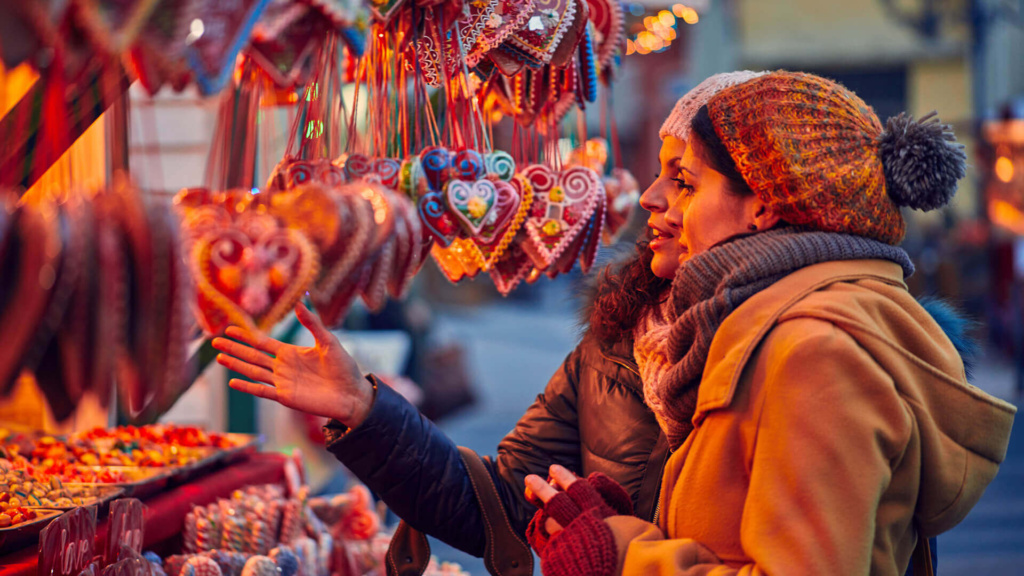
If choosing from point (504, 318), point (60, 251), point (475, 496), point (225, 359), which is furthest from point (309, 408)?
point (504, 318)

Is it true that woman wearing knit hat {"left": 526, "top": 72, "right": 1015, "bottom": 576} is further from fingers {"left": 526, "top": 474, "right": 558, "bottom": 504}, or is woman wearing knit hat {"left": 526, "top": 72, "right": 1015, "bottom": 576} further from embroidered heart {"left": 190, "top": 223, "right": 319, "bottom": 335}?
embroidered heart {"left": 190, "top": 223, "right": 319, "bottom": 335}

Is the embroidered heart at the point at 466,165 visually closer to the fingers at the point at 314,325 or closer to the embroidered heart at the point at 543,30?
the embroidered heart at the point at 543,30

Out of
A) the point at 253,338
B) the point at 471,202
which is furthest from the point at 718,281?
the point at 253,338

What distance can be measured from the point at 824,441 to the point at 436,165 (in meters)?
0.73

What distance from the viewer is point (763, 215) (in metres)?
1.23

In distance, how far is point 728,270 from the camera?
1.18 m

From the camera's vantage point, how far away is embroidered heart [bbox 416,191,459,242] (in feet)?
4.52

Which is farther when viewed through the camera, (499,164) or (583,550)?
(499,164)

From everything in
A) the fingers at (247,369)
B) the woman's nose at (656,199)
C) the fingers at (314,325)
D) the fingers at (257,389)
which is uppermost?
the woman's nose at (656,199)

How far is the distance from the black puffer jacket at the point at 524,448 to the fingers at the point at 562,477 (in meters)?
0.18

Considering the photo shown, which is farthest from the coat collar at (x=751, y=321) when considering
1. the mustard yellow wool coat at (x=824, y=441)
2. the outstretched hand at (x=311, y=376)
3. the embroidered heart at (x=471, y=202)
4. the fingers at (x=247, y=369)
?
the fingers at (x=247, y=369)

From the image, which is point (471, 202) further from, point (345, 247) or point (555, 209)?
point (345, 247)

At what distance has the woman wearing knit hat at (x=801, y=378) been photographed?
3.29ft

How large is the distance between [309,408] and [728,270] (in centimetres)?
69
